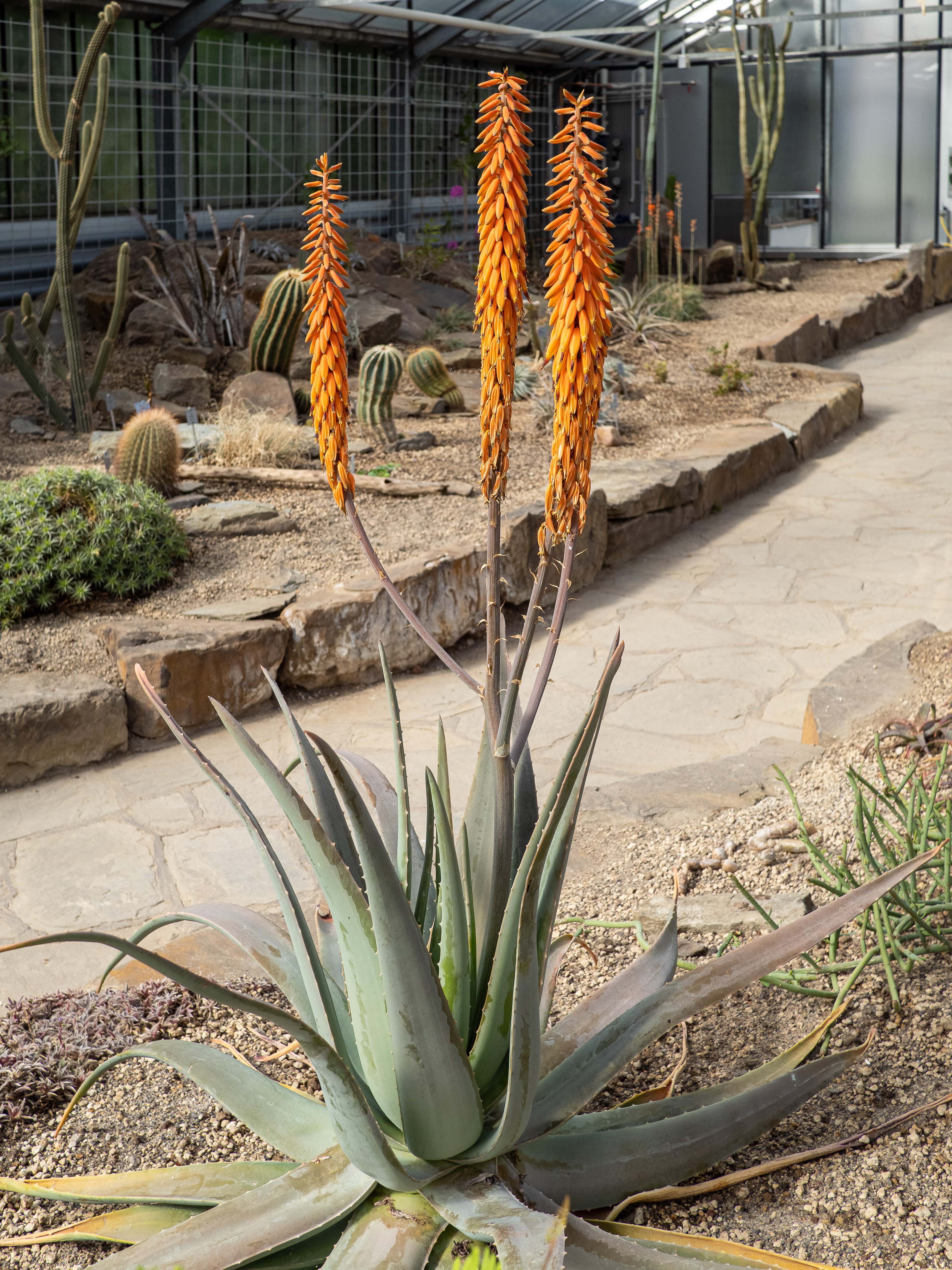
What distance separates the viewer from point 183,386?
7371 mm

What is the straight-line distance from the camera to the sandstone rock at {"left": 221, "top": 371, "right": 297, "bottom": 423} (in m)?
6.91

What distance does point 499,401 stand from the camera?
1.09 m

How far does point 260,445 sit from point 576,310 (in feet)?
17.0

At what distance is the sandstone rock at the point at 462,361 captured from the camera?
28.2 ft

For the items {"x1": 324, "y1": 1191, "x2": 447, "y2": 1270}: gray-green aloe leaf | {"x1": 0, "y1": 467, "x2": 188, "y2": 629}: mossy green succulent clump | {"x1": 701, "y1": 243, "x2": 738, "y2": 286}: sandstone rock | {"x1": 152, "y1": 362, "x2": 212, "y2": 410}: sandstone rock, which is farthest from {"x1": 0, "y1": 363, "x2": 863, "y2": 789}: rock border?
{"x1": 701, "y1": 243, "x2": 738, "y2": 286}: sandstone rock

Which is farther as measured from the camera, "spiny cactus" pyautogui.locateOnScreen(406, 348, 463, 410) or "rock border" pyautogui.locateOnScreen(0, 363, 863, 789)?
"spiny cactus" pyautogui.locateOnScreen(406, 348, 463, 410)

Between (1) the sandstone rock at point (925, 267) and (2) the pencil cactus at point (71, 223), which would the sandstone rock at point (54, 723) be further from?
(1) the sandstone rock at point (925, 267)

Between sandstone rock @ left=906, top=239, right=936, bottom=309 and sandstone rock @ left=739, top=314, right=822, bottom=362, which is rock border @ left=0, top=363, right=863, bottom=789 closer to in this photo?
sandstone rock @ left=739, top=314, right=822, bottom=362

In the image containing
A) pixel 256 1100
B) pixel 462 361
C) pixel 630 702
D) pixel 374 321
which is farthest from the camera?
pixel 374 321

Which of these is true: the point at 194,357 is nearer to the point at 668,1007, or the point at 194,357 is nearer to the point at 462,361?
the point at 462,361

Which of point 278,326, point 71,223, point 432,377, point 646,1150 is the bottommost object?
point 646,1150

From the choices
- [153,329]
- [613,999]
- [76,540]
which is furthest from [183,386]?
[613,999]

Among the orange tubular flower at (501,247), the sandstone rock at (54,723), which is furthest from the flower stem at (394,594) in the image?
the sandstone rock at (54,723)

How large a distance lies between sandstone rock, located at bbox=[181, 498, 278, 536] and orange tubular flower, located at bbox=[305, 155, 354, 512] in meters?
4.03
